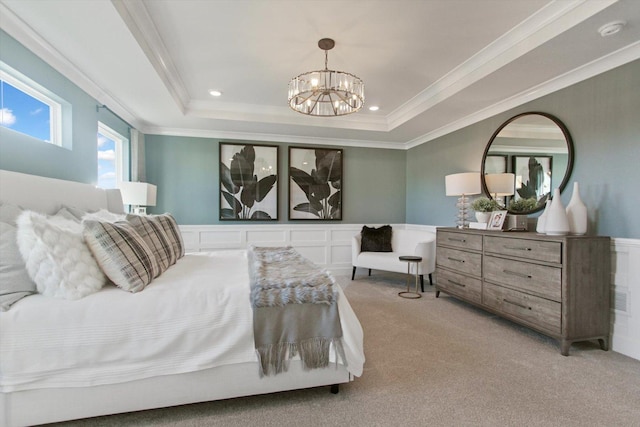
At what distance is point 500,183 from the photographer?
11.7ft

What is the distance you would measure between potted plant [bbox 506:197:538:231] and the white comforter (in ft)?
7.50

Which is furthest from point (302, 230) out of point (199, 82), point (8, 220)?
point (8, 220)

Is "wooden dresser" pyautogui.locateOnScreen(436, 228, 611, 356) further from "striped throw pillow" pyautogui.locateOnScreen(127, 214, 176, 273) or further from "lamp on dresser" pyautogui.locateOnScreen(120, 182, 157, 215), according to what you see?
"lamp on dresser" pyautogui.locateOnScreen(120, 182, 157, 215)

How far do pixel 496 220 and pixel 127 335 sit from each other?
3368 mm

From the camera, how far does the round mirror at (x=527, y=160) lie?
2.92 m

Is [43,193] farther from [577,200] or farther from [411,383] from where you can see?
[577,200]

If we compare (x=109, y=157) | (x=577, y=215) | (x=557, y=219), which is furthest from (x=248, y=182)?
(x=577, y=215)

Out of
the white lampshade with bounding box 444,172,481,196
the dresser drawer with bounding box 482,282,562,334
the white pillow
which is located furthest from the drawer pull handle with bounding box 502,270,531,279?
the white pillow

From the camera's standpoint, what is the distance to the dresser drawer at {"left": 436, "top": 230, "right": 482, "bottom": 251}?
3203 millimetres

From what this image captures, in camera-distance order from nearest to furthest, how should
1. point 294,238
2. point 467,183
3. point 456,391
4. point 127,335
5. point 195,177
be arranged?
point 127,335 → point 456,391 → point 467,183 → point 195,177 → point 294,238

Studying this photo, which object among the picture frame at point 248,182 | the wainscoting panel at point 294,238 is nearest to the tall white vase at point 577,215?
the wainscoting panel at point 294,238

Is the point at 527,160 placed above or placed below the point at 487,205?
above

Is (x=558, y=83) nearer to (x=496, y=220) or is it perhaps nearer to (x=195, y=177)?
(x=496, y=220)

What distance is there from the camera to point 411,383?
1.91 metres
